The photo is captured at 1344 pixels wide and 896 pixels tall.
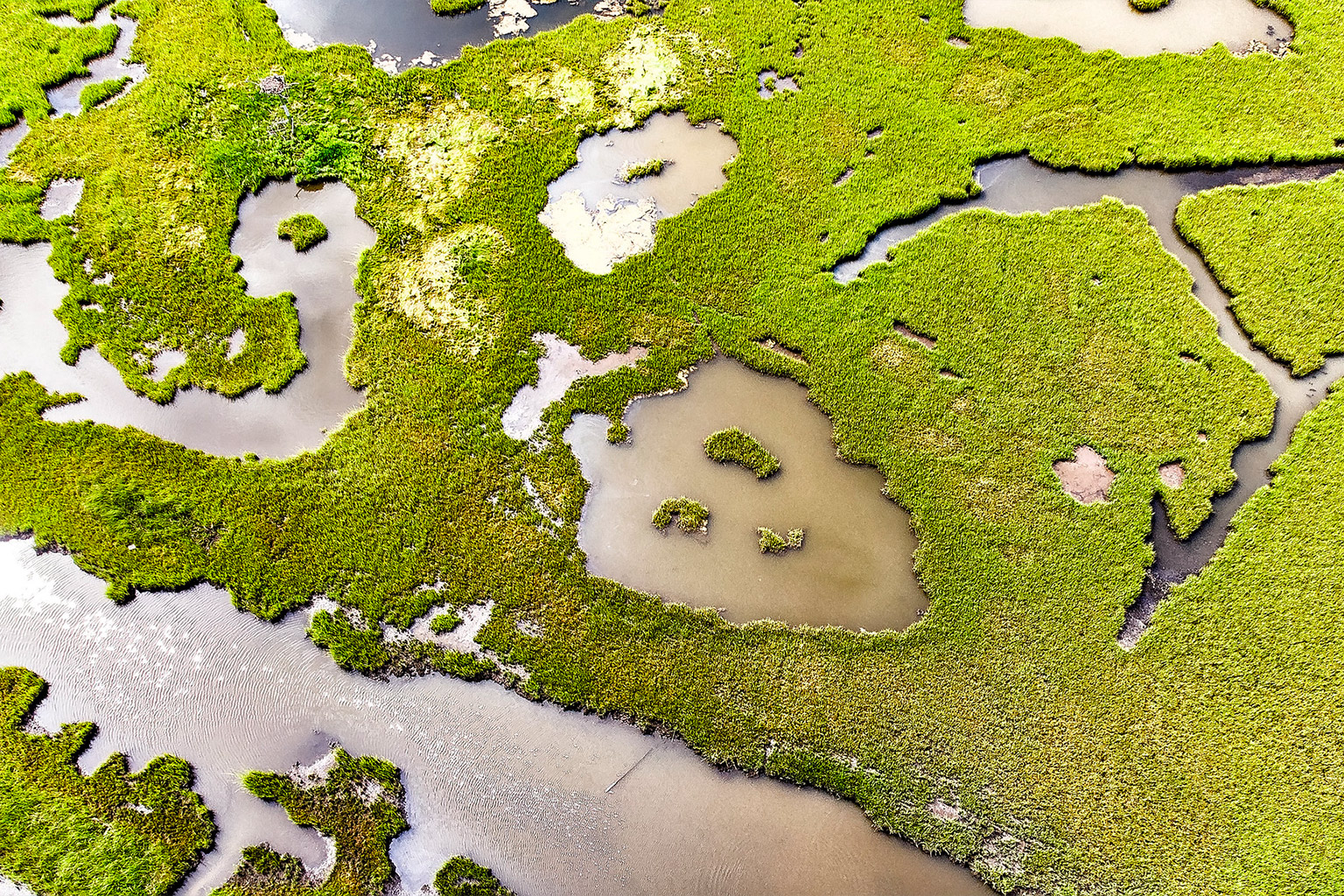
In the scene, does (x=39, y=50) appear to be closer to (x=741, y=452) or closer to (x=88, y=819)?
(x=88, y=819)

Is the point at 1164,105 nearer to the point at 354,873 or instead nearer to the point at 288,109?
the point at 288,109

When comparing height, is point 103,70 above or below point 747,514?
above

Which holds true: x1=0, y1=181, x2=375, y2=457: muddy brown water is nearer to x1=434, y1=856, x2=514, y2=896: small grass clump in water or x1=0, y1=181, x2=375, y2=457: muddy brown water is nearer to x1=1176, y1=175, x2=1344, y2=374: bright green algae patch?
x1=434, y1=856, x2=514, y2=896: small grass clump in water

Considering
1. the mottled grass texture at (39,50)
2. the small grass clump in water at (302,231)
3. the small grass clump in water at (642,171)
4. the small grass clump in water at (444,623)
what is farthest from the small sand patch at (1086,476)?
the mottled grass texture at (39,50)

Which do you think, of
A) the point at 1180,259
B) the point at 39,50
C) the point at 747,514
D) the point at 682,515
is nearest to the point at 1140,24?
the point at 1180,259

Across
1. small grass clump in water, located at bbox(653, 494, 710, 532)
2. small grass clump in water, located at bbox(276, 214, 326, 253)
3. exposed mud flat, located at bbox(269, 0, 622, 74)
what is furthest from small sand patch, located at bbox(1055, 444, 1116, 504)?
small grass clump in water, located at bbox(276, 214, 326, 253)

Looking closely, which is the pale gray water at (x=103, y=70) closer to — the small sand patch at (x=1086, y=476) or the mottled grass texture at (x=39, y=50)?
the mottled grass texture at (x=39, y=50)

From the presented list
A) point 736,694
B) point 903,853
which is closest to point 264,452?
point 736,694
